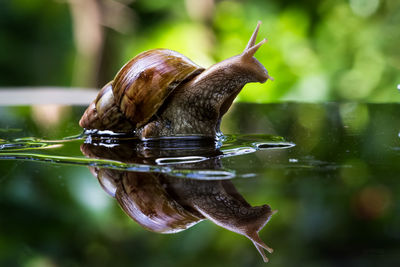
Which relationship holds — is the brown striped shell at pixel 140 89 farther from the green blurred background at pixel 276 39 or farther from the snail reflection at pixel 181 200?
the green blurred background at pixel 276 39

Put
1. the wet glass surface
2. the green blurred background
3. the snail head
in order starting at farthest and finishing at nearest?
the green blurred background < the snail head < the wet glass surface

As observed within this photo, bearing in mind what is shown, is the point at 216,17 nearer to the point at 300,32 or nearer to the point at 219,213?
the point at 300,32

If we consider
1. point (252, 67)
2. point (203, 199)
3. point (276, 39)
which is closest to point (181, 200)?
point (203, 199)

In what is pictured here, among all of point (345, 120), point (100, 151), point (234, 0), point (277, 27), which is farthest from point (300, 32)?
point (100, 151)

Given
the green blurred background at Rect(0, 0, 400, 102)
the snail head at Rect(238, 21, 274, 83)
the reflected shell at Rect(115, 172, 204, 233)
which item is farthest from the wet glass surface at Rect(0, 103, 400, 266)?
the green blurred background at Rect(0, 0, 400, 102)

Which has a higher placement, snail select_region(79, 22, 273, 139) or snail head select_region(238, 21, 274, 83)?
snail head select_region(238, 21, 274, 83)

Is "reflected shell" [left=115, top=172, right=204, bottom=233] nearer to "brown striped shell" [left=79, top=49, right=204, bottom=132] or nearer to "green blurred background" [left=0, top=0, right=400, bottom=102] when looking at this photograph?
"brown striped shell" [left=79, top=49, right=204, bottom=132]
